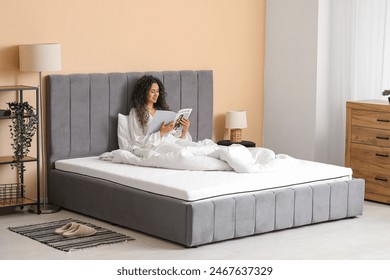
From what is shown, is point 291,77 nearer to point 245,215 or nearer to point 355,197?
point 355,197

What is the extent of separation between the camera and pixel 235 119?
7.55 metres

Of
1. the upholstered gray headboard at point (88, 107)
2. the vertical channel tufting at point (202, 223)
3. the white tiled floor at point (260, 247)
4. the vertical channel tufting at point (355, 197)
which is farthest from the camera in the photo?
the upholstered gray headboard at point (88, 107)

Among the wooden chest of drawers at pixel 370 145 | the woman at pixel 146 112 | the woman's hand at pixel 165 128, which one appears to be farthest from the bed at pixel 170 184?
the wooden chest of drawers at pixel 370 145

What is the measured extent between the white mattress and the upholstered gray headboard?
9.3 inches

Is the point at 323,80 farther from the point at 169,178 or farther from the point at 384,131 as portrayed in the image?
the point at 169,178

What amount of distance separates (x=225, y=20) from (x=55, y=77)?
182 cm

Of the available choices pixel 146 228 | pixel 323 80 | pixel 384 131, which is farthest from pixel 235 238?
pixel 323 80

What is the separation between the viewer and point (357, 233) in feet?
19.4

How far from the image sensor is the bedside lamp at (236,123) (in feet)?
24.8

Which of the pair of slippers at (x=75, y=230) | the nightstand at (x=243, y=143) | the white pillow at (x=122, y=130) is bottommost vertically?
the pair of slippers at (x=75, y=230)

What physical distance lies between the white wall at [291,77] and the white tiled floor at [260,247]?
168 centimetres

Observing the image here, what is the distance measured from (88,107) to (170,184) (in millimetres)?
1466

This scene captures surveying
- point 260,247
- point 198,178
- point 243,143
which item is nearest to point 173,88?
point 243,143

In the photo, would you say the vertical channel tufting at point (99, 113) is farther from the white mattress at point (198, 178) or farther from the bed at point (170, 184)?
the white mattress at point (198, 178)
